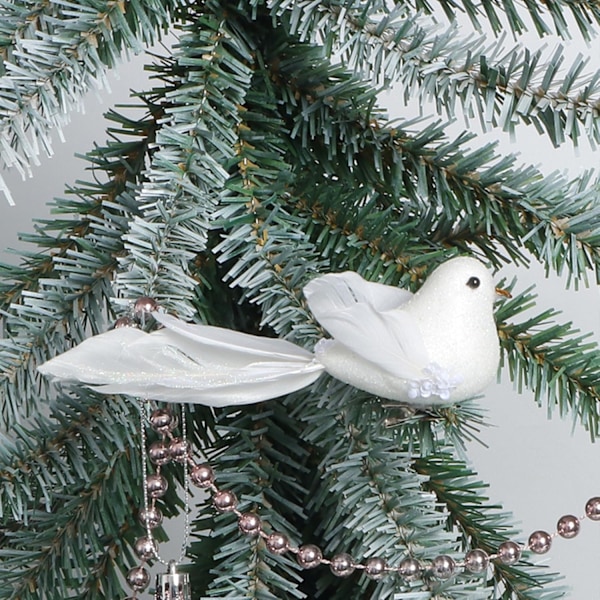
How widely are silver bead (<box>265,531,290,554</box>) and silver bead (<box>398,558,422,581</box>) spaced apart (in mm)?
41

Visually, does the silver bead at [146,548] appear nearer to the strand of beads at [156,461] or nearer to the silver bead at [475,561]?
the strand of beads at [156,461]

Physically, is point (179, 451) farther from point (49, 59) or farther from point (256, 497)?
point (49, 59)

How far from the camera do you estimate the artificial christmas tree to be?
1.08 feet

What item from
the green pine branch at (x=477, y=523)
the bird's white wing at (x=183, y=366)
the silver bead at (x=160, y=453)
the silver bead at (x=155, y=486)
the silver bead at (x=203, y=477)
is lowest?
the green pine branch at (x=477, y=523)

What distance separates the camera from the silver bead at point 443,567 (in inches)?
12.3

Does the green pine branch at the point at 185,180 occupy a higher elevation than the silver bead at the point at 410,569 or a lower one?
higher

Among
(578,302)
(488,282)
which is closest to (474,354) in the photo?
(488,282)

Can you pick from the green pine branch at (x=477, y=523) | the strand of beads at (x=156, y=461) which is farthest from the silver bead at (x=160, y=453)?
the green pine branch at (x=477, y=523)

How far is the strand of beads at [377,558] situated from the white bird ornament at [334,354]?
4 cm

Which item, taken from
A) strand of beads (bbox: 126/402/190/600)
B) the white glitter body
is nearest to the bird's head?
the white glitter body

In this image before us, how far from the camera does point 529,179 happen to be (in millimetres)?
370

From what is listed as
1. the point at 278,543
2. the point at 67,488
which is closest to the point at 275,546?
the point at 278,543

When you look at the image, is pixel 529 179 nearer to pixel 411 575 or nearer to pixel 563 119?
pixel 563 119

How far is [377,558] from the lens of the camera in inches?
12.7
